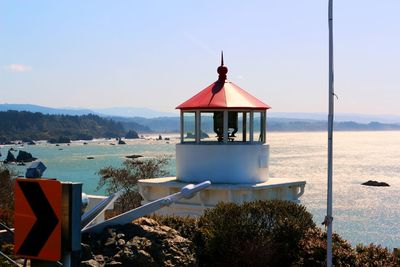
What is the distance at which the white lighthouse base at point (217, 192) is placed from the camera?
→ 1427 centimetres

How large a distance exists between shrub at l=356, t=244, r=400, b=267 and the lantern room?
4505 mm

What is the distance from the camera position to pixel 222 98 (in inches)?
598

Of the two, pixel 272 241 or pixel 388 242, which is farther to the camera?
pixel 388 242

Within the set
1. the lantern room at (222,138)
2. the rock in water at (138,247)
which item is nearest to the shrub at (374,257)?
the rock in water at (138,247)

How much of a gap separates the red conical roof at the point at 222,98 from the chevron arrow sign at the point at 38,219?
1033 centimetres

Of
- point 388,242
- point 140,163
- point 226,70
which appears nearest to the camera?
point 226,70

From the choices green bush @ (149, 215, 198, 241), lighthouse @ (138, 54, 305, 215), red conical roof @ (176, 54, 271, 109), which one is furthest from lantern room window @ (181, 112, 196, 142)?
green bush @ (149, 215, 198, 241)

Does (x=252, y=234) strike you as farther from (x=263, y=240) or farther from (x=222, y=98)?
(x=222, y=98)

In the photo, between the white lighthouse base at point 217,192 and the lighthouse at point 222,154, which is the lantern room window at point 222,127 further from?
the white lighthouse base at point 217,192

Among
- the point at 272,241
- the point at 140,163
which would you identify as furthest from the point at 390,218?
the point at 272,241

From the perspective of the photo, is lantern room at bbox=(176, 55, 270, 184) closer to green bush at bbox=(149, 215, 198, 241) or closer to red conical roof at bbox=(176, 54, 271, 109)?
red conical roof at bbox=(176, 54, 271, 109)

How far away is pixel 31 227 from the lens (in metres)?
4.61

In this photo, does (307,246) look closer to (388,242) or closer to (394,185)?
(388,242)

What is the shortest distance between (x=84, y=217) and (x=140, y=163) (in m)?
31.6
